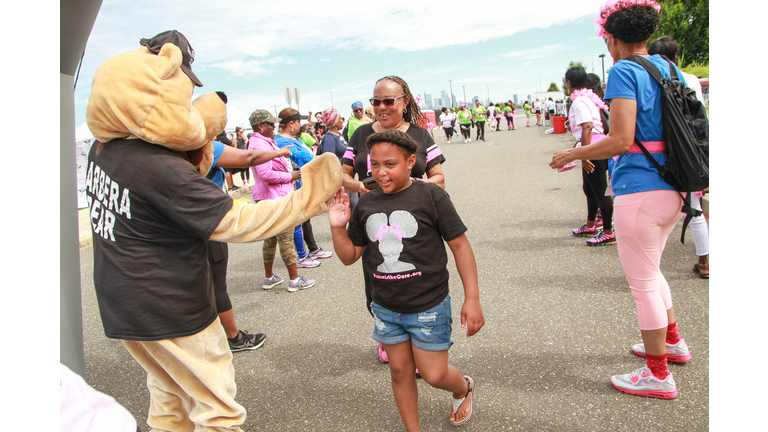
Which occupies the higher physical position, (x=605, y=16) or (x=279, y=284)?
(x=605, y=16)

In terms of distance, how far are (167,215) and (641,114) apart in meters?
2.35

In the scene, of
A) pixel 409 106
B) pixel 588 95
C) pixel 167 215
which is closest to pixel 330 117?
pixel 588 95

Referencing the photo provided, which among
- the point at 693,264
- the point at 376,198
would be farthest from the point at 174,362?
the point at 693,264

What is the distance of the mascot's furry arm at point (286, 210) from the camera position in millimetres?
1773

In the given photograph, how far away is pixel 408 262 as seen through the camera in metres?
2.17

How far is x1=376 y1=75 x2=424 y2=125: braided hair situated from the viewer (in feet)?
9.67

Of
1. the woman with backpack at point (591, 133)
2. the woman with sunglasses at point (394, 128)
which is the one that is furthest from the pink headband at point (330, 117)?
the woman with sunglasses at point (394, 128)

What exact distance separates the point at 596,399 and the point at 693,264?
2605 mm

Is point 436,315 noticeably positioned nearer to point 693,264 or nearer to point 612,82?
point 612,82

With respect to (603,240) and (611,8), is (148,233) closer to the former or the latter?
(611,8)

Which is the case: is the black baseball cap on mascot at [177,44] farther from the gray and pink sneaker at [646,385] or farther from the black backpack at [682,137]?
the gray and pink sneaker at [646,385]

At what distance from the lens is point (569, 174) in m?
10.7

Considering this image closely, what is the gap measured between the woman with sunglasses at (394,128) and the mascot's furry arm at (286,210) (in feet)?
2.96

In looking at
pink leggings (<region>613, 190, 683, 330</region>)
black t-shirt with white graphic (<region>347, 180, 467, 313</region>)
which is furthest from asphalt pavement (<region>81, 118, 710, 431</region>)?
black t-shirt with white graphic (<region>347, 180, 467, 313</region>)
